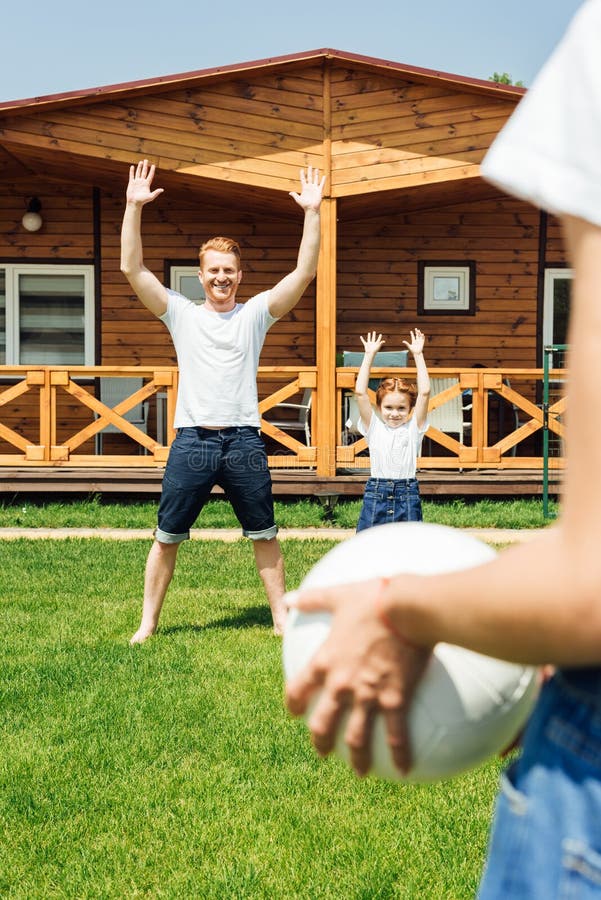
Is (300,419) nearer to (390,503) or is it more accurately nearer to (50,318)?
(50,318)

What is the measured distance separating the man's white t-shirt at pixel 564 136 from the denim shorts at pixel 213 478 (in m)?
4.65

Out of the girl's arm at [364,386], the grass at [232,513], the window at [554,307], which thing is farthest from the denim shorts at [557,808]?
the window at [554,307]

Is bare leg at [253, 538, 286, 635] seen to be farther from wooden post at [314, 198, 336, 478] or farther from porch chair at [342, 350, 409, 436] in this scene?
porch chair at [342, 350, 409, 436]

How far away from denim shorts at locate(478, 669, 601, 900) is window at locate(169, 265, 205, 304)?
529 inches

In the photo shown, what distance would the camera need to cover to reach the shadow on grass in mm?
5836

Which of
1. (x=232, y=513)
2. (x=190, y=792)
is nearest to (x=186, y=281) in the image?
(x=232, y=513)

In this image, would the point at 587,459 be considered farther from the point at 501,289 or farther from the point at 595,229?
the point at 501,289

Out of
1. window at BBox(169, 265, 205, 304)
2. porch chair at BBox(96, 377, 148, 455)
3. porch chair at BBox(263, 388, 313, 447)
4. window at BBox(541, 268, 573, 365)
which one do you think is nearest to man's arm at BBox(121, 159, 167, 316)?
porch chair at BBox(263, 388, 313, 447)

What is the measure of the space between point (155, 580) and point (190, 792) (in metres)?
2.13

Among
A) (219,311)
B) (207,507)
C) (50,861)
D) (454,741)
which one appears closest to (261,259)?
(207,507)

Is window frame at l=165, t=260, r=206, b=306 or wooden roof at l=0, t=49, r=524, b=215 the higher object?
wooden roof at l=0, t=49, r=524, b=215

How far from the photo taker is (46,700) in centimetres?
455

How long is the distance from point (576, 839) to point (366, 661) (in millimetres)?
252

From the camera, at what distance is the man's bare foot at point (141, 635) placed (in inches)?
217
